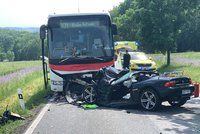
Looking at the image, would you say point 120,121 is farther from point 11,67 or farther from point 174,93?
point 11,67

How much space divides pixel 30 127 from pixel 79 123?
125 cm

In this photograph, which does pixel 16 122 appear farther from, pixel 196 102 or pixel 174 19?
pixel 174 19

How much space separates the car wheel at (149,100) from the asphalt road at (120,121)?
0.73ft

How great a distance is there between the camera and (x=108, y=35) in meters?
17.1

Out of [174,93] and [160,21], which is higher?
[160,21]

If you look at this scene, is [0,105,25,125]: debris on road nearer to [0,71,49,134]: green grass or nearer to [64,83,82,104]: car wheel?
[0,71,49,134]: green grass

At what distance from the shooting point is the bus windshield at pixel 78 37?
16922mm

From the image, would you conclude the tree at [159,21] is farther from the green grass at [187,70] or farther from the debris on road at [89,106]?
the debris on road at [89,106]

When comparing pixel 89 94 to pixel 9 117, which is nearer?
pixel 9 117

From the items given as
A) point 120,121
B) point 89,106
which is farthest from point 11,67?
point 120,121

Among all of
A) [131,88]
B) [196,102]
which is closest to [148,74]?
[131,88]

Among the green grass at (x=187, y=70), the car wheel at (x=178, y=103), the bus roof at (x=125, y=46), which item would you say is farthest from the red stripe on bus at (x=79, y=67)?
the bus roof at (x=125, y=46)

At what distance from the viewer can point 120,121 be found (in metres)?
11.2

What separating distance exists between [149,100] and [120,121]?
2060 mm
